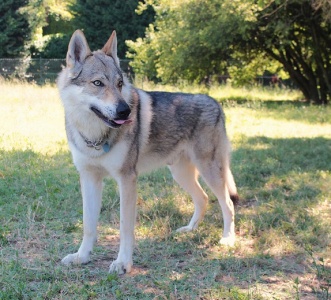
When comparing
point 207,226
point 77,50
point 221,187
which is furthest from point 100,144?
point 207,226

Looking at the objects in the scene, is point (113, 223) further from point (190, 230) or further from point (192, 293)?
point (192, 293)

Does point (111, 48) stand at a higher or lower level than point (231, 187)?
higher

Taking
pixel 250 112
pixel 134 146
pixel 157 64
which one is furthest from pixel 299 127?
pixel 157 64

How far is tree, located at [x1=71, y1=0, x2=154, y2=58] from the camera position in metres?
33.7

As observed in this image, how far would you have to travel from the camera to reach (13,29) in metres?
29.1

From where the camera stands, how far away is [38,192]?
20.9 ft

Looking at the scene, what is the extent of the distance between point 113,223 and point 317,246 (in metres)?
2.19

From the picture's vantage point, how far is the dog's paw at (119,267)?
14.1 feet

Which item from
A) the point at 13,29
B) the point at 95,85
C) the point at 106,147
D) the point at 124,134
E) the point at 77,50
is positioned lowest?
the point at 106,147

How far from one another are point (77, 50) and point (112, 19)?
3054 centimetres

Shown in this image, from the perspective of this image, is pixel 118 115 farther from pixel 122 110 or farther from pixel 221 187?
pixel 221 187

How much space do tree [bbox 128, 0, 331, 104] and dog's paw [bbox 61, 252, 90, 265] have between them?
51.4 ft

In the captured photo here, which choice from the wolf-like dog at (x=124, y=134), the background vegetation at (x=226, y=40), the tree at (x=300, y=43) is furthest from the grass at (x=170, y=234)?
the tree at (x=300, y=43)

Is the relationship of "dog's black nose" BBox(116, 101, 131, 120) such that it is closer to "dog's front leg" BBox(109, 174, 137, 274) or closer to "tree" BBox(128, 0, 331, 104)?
"dog's front leg" BBox(109, 174, 137, 274)
